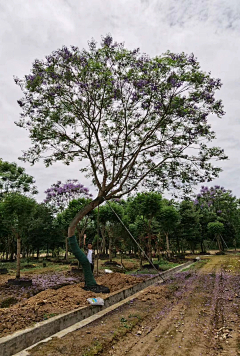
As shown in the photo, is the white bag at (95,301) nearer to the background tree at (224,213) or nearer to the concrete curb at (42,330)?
the concrete curb at (42,330)

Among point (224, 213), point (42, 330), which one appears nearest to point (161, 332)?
point (42, 330)

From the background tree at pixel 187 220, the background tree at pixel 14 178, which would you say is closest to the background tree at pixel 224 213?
the background tree at pixel 187 220

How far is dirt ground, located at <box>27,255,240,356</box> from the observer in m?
3.62

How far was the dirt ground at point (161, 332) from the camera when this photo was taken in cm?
362

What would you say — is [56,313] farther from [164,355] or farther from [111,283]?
[111,283]

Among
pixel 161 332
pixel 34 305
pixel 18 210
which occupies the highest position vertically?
pixel 18 210

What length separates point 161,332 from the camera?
441 cm

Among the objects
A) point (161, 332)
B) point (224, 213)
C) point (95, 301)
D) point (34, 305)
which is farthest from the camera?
point (224, 213)

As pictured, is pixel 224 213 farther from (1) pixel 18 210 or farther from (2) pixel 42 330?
(2) pixel 42 330

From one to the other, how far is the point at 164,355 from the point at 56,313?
2707 mm

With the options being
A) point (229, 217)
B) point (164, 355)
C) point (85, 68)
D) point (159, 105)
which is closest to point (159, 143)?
point (159, 105)

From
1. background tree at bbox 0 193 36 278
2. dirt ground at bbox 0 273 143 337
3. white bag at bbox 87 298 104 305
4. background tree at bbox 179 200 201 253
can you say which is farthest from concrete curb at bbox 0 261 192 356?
background tree at bbox 179 200 201 253

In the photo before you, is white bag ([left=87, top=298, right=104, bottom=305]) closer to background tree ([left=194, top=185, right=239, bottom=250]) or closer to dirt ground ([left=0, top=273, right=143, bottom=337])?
dirt ground ([left=0, top=273, right=143, bottom=337])

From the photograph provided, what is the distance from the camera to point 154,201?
1738 cm
